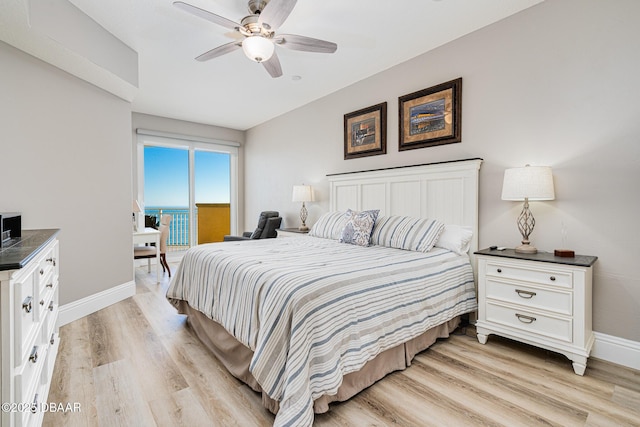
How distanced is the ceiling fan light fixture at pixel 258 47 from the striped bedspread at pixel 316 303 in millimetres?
1583

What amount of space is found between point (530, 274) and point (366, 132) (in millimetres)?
2458

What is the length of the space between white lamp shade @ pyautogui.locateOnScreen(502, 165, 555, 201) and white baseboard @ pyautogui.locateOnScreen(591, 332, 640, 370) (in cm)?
108

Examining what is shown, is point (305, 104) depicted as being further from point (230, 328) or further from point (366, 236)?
point (230, 328)

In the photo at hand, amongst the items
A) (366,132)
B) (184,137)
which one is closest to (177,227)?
(184,137)

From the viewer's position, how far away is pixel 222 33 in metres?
2.91

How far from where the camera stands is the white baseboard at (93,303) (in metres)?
2.87

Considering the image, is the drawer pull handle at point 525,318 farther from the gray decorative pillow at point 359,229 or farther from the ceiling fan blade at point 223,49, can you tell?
the ceiling fan blade at point 223,49

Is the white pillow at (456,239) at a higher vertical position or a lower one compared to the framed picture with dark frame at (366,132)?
lower

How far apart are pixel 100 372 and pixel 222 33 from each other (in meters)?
2.97

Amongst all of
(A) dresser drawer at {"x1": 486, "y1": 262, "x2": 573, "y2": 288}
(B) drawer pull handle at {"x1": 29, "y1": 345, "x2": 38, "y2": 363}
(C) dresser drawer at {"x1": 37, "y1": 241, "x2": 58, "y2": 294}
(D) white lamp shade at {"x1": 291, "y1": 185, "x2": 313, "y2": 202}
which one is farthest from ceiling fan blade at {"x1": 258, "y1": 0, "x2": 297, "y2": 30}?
(D) white lamp shade at {"x1": 291, "y1": 185, "x2": 313, "y2": 202}

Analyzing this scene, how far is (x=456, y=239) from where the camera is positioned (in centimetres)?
283

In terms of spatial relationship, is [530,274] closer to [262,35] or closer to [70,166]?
[262,35]

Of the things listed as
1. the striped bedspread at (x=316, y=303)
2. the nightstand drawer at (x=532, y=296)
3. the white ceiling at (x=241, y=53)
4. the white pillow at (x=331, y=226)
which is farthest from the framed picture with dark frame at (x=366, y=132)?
the nightstand drawer at (x=532, y=296)

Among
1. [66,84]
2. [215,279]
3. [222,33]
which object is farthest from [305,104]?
[215,279]
